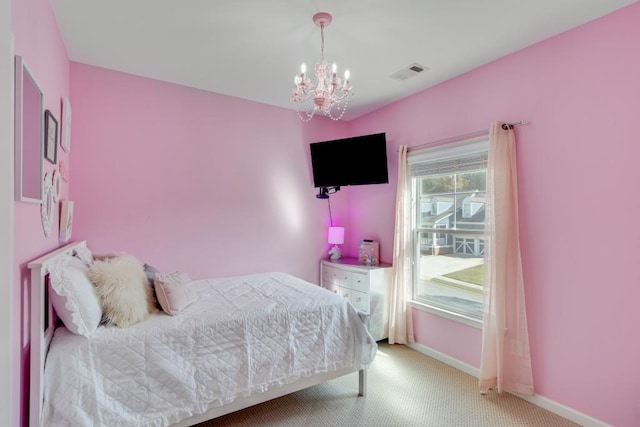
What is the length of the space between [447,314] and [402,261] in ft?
2.11

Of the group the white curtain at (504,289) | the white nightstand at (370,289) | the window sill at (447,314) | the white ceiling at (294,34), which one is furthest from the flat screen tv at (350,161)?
the window sill at (447,314)

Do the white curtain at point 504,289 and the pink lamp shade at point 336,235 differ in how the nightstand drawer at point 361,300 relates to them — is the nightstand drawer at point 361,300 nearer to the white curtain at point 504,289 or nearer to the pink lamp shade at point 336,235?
the pink lamp shade at point 336,235

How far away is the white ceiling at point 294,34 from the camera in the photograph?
6.14 feet

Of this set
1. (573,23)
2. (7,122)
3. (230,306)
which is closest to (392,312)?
(230,306)

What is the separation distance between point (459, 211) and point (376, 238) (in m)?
1.06

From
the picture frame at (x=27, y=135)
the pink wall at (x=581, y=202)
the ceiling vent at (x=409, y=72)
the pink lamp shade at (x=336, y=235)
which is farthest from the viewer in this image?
the pink lamp shade at (x=336, y=235)

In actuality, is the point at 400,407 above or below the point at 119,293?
below

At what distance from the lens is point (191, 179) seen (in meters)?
3.05

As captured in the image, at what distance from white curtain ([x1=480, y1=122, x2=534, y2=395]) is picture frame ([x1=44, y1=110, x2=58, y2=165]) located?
2.92 metres

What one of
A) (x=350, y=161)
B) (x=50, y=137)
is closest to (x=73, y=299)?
(x=50, y=137)

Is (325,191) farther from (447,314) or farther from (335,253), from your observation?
(447,314)

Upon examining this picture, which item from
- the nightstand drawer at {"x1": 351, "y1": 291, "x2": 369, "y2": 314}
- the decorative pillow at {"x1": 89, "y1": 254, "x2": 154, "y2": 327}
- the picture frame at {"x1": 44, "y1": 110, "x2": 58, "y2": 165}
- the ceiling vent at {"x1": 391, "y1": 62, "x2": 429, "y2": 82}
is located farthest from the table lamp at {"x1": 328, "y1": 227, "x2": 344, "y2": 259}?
the picture frame at {"x1": 44, "y1": 110, "x2": 58, "y2": 165}

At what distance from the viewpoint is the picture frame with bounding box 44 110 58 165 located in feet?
5.64

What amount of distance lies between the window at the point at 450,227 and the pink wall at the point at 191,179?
48.2 inches
